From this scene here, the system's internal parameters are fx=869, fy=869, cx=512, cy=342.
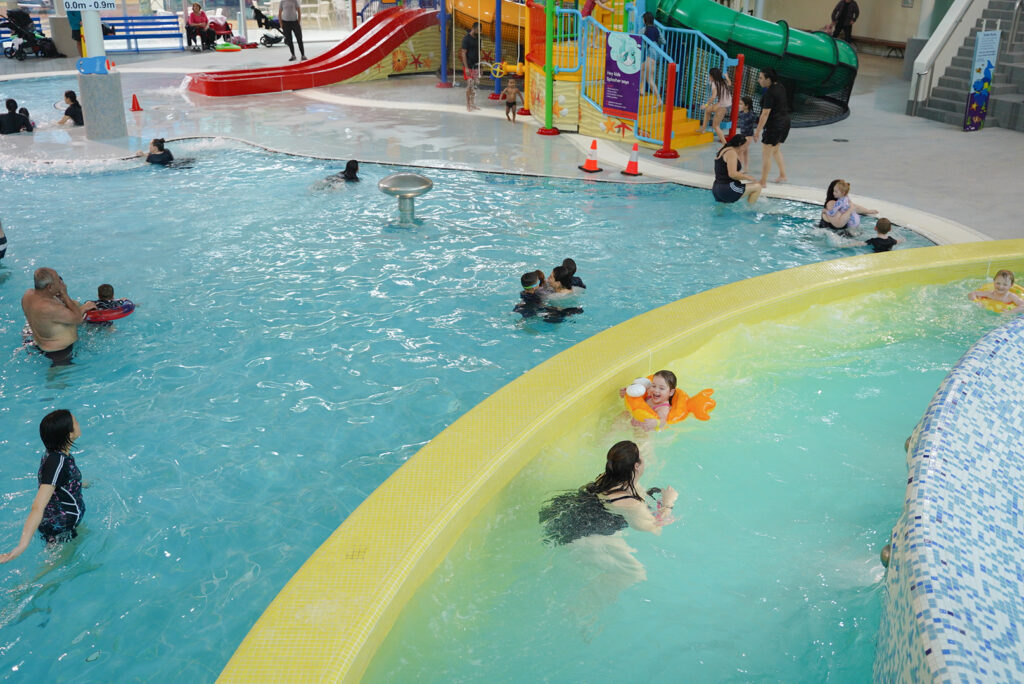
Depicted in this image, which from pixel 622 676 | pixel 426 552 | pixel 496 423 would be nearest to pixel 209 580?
pixel 426 552

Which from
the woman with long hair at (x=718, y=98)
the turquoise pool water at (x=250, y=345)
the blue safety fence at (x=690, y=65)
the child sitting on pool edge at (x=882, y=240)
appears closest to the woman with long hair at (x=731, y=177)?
the turquoise pool water at (x=250, y=345)

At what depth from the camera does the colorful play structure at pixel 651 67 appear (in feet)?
45.3

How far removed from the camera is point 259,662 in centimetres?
347

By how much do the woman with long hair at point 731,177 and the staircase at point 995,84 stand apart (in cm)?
694

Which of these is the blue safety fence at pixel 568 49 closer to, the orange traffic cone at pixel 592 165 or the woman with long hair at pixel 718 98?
the woman with long hair at pixel 718 98

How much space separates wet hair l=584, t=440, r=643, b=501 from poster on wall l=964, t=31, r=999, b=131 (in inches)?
507

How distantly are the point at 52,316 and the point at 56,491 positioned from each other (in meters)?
2.65

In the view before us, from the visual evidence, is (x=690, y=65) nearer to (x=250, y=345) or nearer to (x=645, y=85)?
(x=645, y=85)

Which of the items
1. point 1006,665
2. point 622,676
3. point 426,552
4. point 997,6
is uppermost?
point 997,6

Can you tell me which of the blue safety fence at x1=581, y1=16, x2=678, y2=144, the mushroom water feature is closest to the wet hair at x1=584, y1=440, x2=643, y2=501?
the mushroom water feature

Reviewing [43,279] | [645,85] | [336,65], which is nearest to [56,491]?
[43,279]

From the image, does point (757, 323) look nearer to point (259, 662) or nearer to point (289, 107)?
point (259, 662)

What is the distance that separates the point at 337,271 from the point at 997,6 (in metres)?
14.8

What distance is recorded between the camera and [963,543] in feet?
11.6
